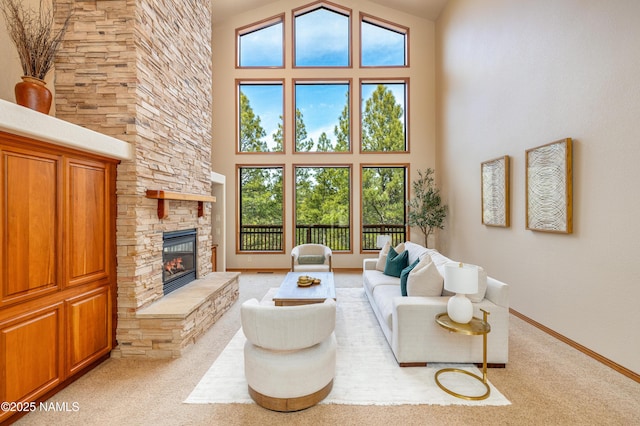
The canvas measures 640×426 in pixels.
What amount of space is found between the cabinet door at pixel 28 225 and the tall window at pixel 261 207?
4.69 metres

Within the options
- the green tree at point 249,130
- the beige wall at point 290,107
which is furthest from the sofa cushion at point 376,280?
the green tree at point 249,130

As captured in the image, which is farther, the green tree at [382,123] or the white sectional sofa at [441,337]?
the green tree at [382,123]

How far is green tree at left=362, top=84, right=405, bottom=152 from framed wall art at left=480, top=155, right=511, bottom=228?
8.27ft

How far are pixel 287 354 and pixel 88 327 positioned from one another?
1.84 meters

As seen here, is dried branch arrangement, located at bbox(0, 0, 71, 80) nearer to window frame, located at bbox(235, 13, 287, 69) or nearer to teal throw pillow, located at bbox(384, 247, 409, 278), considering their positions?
teal throw pillow, located at bbox(384, 247, 409, 278)

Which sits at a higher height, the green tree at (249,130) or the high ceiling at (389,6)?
the high ceiling at (389,6)

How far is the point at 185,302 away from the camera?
10.4ft

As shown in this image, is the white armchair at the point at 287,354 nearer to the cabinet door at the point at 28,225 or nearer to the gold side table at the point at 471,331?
the gold side table at the point at 471,331

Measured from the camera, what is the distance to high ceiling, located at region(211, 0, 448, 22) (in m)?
6.36

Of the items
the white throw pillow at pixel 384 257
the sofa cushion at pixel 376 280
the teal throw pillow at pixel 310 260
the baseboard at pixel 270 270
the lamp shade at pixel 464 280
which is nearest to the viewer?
the lamp shade at pixel 464 280

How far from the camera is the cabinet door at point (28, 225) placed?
1.92m

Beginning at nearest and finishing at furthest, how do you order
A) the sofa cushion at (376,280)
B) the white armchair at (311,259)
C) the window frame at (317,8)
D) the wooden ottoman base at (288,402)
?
1. the wooden ottoman base at (288,402)
2. the sofa cushion at (376,280)
3. the white armchair at (311,259)
4. the window frame at (317,8)

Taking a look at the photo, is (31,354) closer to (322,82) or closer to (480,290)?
(480,290)

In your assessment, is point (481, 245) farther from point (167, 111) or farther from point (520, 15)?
point (167, 111)
